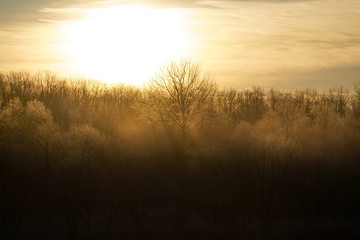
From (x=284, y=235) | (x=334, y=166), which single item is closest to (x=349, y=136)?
(x=334, y=166)

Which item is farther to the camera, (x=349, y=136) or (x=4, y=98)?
(x=4, y=98)

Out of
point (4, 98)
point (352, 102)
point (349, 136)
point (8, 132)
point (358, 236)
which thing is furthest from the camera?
point (352, 102)

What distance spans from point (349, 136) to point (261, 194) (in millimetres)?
15157

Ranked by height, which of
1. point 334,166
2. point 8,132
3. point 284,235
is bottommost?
point 284,235

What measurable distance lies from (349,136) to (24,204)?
31.3 meters

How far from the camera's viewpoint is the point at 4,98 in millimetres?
57031

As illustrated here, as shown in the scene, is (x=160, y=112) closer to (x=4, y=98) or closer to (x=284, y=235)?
(x=4, y=98)

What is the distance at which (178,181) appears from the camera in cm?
4122

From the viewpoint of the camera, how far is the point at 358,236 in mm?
31406

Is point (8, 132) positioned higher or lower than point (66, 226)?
higher

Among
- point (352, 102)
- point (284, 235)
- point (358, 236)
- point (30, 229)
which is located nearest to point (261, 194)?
point (284, 235)

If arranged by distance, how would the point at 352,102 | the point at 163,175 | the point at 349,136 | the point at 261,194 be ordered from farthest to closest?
the point at 352,102, the point at 349,136, the point at 163,175, the point at 261,194

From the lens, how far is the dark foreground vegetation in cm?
3297

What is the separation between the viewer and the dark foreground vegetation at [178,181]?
32969 mm
